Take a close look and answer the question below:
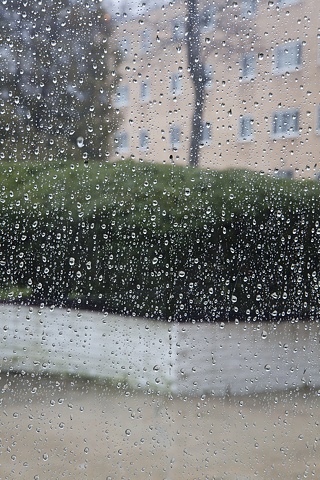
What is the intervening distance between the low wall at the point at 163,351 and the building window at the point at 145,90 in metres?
0.59

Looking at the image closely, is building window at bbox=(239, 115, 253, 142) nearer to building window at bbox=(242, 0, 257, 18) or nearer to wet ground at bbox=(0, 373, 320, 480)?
building window at bbox=(242, 0, 257, 18)

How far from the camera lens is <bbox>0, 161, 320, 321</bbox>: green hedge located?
4.40 ft

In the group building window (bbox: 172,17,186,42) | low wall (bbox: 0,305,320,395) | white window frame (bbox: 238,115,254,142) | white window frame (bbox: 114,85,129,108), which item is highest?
building window (bbox: 172,17,186,42)

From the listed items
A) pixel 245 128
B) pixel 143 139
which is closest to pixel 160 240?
pixel 143 139

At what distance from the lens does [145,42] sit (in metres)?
1.34

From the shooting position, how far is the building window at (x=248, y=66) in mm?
1400

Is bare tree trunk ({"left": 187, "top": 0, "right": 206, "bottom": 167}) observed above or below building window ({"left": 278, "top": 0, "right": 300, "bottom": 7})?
below

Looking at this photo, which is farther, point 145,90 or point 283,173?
point 283,173

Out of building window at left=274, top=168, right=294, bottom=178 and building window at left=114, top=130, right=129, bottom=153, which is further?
building window at left=274, top=168, right=294, bottom=178

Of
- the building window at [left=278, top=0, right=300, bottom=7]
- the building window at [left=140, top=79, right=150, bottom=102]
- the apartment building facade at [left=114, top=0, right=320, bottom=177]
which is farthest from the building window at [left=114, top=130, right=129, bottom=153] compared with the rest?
the building window at [left=278, top=0, right=300, bottom=7]

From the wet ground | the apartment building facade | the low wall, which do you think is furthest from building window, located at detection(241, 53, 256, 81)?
the wet ground

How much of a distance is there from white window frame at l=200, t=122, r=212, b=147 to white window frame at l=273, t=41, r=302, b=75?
0.82ft

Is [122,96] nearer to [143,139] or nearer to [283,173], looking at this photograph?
[143,139]

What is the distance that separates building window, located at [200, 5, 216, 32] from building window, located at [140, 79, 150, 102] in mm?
212
